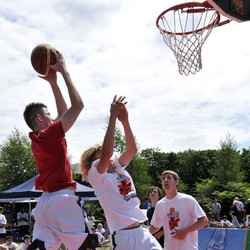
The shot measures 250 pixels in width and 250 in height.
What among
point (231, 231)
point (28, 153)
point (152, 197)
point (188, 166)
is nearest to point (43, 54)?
point (152, 197)

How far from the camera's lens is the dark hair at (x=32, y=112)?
3.98 meters

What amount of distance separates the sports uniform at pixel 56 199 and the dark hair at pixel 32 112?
196 millimetres

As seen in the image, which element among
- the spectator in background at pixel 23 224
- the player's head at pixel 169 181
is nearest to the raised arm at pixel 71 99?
the player's head at pixel 169 181

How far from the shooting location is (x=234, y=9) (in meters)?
6.39

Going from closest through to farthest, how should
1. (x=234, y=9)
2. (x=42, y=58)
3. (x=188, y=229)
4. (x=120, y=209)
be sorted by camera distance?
(x=120, y=209) → (x=42, y=58) → (x=188, y=229) → (x=234, y=9)

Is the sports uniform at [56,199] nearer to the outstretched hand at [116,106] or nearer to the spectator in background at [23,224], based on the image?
the outstretched hand at [116,106]

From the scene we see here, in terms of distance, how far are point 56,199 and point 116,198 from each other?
2.11ft

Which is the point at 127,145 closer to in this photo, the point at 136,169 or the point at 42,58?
the point at 42,58

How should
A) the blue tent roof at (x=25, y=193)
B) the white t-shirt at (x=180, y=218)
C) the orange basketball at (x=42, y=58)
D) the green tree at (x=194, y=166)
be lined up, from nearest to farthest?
the orange basketball at (x=42, y=58) < the white t-shirt at (x=180, y=218) < the blue tent roof at (x=25, y=193) < the green tree at (x=194, y=166)

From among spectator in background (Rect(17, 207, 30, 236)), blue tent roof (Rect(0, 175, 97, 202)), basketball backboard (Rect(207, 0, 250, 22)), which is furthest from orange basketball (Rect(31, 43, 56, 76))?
spectator in background (Rect(17, 207, 30, 236))

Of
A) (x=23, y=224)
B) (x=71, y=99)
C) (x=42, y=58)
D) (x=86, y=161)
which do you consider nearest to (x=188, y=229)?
(x=86, y=161)

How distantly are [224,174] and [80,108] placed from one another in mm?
37248

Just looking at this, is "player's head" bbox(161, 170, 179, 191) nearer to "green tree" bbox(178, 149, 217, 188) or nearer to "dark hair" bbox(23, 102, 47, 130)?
"dark hair" bbox(23, 102, 47, 130)

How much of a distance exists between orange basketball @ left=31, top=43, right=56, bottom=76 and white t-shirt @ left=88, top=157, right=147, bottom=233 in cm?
120
